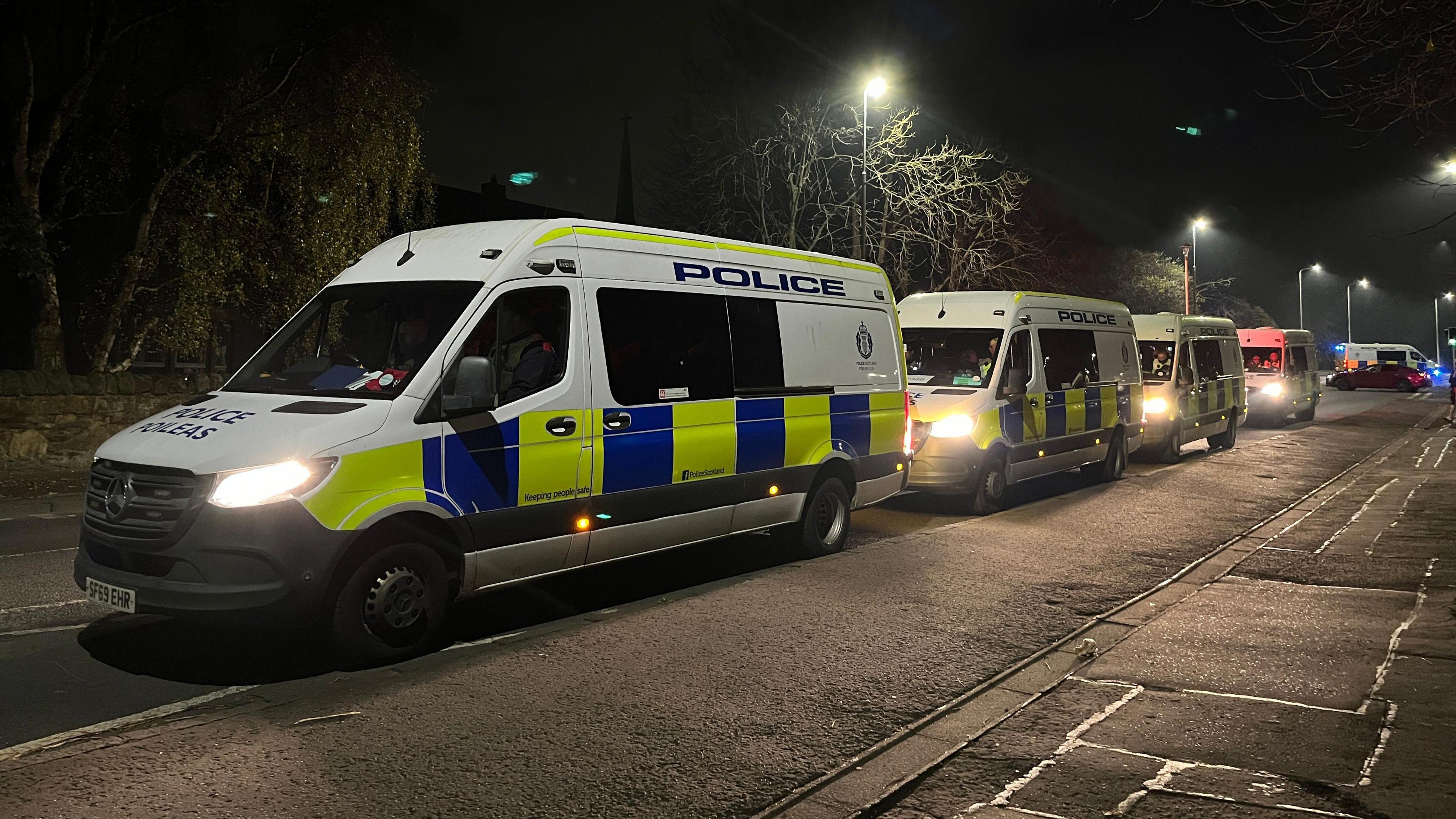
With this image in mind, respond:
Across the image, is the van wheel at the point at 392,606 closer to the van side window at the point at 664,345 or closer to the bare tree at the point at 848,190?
the van side window at the point at 664,345

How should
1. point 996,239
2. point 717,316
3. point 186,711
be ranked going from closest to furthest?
point 186,711, point 717,316, point 996,239

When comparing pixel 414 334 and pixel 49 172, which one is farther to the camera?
pixel 49 172

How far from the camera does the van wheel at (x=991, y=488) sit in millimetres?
11562

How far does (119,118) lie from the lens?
1527 centimetres

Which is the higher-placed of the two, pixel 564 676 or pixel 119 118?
pixel 119 118

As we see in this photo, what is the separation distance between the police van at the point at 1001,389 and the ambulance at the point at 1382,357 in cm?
4756

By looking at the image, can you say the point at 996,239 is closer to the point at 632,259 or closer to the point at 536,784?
the point at 632,259

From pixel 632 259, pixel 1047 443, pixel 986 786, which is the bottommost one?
pixel 986 786

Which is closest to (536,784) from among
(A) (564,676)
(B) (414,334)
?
(A) (564,676)

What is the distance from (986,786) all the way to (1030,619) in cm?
297

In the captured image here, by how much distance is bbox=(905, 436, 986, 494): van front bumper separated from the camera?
36.8 ft

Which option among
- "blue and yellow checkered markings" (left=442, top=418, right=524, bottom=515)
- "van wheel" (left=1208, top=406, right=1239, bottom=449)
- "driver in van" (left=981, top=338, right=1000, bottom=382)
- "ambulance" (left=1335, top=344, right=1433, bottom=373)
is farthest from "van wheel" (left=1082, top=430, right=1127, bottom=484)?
"ambulance" (left=1335, top=344, right=1433, bottom=373)

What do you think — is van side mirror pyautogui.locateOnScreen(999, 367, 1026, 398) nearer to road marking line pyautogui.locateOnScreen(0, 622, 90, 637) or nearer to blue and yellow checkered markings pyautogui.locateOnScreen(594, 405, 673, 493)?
blue and yellow checkered markings pyautogui.locateOnScreen(594, 405, 673, 493)

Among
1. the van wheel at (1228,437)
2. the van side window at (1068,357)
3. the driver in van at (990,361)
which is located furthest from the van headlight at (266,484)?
the van wheel at (1228,437)
